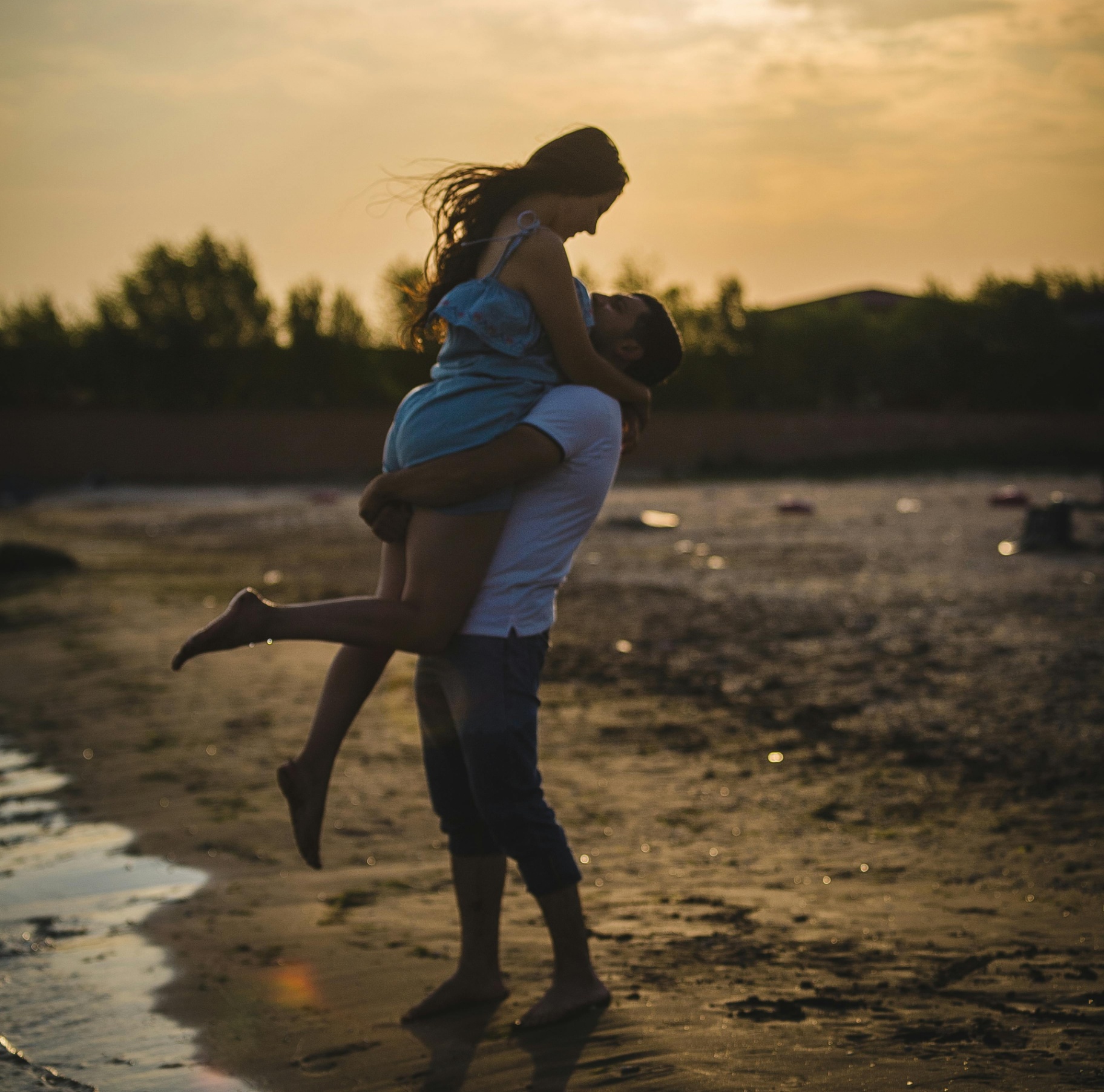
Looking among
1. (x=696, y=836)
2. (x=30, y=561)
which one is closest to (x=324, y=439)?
(x=30, y=561)

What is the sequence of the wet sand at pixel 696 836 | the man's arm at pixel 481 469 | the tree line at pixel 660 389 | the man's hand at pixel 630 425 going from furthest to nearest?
the tree line at pixel 660 389 < the man's hand at pixel 630 425 < the wet sand at pixel 696 836 < the man's arm at pixel 481 469

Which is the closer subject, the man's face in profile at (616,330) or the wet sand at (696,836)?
the wet sand at (696,836)

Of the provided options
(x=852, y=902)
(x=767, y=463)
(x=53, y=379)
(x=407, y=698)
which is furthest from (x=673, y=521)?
(x=53, y=379)

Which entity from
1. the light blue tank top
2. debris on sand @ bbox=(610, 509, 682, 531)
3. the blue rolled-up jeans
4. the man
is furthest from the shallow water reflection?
debris on sand @ bbox=(610, 509, 682, 531)

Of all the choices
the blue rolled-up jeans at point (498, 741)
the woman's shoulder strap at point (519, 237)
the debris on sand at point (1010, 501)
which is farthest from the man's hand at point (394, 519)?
the debris on sand at point (1010, 501)

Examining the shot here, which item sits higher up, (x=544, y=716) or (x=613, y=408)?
(x=613, y=408)

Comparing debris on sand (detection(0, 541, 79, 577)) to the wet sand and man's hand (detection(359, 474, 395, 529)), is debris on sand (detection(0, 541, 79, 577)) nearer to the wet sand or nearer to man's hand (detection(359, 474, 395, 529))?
the wet sand

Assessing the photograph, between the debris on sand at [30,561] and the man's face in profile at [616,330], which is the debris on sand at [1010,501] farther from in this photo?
the man's face in profile at [616,330]

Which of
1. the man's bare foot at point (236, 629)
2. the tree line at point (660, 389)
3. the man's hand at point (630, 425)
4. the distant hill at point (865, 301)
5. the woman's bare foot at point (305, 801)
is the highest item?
the distant hill at point (865, 301)

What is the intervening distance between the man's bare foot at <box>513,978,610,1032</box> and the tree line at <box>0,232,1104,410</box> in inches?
1799

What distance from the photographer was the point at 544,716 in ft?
19.9

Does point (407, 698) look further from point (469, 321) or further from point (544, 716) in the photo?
point (469, 321)

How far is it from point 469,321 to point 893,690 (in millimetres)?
4391

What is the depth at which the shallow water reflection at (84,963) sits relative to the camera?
2.46m
